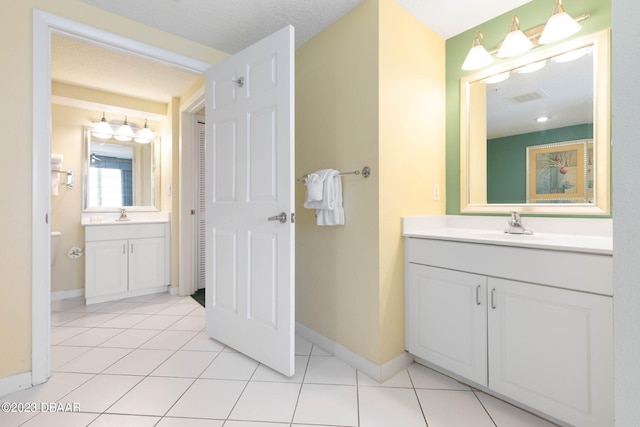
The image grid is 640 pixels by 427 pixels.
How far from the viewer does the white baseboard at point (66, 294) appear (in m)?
3.08

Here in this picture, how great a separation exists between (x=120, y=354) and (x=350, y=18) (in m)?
2.70

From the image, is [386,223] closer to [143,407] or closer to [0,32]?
[143,407]

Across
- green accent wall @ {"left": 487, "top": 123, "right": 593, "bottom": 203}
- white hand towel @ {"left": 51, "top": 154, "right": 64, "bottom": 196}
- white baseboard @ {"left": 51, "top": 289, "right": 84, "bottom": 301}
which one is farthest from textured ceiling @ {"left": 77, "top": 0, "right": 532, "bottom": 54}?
white baseboard @ {"left": 51, "top": 289, "right": 84, "bottom": 301}

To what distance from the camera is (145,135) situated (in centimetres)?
356

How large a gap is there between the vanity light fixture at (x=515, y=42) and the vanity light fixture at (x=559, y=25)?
10 centimetres

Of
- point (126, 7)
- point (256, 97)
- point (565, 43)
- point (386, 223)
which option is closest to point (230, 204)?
point (256, 97)

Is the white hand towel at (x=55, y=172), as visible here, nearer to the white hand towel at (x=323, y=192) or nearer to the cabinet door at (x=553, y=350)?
the white hand towel at (x=323, y=192)

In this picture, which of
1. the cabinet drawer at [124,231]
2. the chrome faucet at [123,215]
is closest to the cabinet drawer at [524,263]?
the cabinet drawer at [124,231]

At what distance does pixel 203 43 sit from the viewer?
222cm

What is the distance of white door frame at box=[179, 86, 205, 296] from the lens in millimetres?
3201

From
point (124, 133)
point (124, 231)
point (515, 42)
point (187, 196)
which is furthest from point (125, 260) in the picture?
point (515, 42)

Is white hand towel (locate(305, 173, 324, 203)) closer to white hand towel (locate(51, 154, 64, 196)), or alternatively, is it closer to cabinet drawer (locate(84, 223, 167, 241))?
cabinet drawer (locate(84, 223, 167, 241))

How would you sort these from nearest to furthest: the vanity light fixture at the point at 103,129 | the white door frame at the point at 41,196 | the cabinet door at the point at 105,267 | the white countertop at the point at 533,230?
the white countertop at the point at 533,230, the white door frame at the point at 41,196, the cabinet door at the point at 105,267, the vanity light fixture at the point at 103,129

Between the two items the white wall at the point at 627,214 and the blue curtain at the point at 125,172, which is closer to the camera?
the white wall at the point at 627,214
